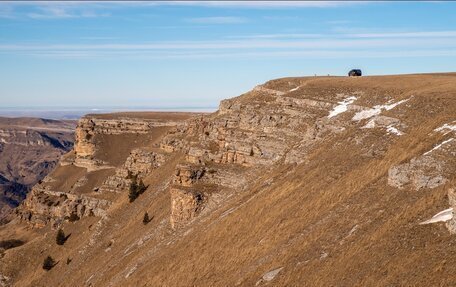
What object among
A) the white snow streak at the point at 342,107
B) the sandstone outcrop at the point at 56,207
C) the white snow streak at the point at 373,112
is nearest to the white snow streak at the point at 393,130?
the white snow streak at the point at 373,112

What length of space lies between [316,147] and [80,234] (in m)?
51.0

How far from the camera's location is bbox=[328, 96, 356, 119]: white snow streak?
193ft

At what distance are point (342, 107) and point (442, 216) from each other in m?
33.0

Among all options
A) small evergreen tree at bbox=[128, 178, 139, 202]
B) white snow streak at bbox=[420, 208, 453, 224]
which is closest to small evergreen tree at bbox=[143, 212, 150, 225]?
small evergreen tree at bbox=[128, 178, 139, 202]

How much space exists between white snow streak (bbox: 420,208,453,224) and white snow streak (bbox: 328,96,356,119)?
30.2 metres

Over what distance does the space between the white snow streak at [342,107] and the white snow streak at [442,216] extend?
1190 inches

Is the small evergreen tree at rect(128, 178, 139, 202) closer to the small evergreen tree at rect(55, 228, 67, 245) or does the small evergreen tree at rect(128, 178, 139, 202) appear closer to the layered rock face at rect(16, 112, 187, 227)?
the layered rock face at rect(16, 112, 187, 227)

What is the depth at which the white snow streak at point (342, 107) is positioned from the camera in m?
58.9

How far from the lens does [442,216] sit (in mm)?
28203

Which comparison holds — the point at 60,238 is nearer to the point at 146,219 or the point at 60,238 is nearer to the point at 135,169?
the point at 135,169

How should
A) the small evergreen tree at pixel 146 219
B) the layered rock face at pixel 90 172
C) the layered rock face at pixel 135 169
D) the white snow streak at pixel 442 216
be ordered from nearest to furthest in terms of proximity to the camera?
the white snow streak at pixel 442 216 → the small evergreen tree at pixel 146 219 → the layered rock face at pixel 135 169 → the layered rock face at pixel 90 172

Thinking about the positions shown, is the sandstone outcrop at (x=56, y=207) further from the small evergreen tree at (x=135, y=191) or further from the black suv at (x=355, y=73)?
the black suv at (x=355, y=73)

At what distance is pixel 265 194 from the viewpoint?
49375 mm

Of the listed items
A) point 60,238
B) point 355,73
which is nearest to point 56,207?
point 60,238
